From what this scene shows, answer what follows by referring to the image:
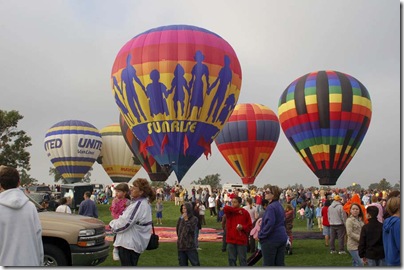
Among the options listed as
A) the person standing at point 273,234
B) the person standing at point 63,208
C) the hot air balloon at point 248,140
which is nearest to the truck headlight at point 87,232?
the person standing at point 273,234

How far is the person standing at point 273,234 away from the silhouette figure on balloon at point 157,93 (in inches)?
638

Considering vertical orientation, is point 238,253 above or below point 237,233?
below

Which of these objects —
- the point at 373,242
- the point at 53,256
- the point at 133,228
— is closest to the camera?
the point at 133,228

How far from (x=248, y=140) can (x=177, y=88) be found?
1435 cm

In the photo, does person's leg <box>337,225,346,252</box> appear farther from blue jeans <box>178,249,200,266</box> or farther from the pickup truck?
the pickup truck

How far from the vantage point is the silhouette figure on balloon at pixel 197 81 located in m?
23.3

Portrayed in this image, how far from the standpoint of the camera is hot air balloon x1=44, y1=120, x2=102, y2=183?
4334 centimetres

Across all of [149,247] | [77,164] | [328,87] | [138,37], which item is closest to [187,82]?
[138,37]

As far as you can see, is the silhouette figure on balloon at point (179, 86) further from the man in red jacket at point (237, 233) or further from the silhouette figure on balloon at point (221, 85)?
the man in red jacket at point (237, 233)

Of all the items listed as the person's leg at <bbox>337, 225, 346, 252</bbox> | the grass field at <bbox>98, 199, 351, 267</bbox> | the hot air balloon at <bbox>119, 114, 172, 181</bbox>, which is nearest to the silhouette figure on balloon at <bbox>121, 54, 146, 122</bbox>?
the grass field at <bbox>98, 199, 351, 267</bbox>

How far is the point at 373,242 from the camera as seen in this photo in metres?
6.73

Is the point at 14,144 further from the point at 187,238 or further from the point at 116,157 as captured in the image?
the point at 187,238

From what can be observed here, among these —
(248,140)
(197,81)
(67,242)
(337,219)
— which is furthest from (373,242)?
(248,140)

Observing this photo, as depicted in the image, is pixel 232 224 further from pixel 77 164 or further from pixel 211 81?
pixel 77 164
